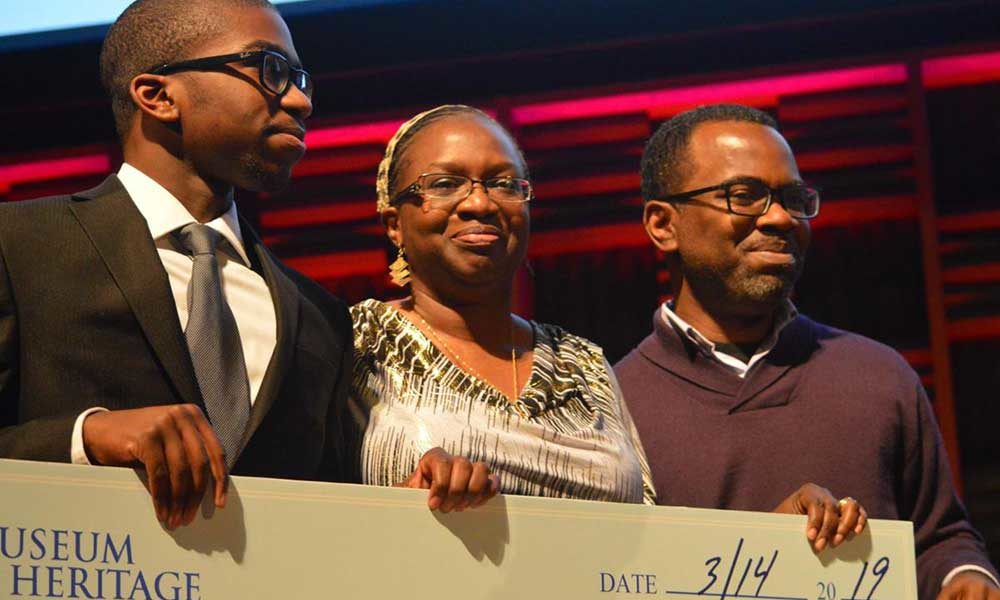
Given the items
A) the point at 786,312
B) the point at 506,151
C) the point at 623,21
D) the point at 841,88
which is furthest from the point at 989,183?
the point at 506,151

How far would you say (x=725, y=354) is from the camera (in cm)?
254

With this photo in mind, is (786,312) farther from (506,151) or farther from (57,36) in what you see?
(57,36)

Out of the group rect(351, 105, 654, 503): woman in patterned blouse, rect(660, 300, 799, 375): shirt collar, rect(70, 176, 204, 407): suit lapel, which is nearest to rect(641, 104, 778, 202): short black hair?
rect(660, 300, 799, 375): shirt collar

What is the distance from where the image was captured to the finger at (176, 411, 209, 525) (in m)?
1.48

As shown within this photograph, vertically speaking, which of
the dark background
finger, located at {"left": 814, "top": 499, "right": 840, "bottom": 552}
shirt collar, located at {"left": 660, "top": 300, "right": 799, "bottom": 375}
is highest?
the dark background

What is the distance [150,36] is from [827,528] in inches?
41.2

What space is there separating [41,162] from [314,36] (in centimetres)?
91

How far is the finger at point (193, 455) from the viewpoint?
148 cm

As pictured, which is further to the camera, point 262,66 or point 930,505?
point 930,505

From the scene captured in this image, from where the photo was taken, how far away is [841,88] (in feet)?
13.8

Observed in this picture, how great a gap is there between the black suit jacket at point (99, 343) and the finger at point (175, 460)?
0.13m

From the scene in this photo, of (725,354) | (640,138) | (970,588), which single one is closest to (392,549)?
(970,588)

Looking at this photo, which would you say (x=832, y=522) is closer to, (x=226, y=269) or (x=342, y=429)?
(x=342, y=429)

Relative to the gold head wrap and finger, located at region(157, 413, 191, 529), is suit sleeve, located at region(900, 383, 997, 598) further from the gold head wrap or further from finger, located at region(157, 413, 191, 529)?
finger, located at region(157, 413, 191, 529)
